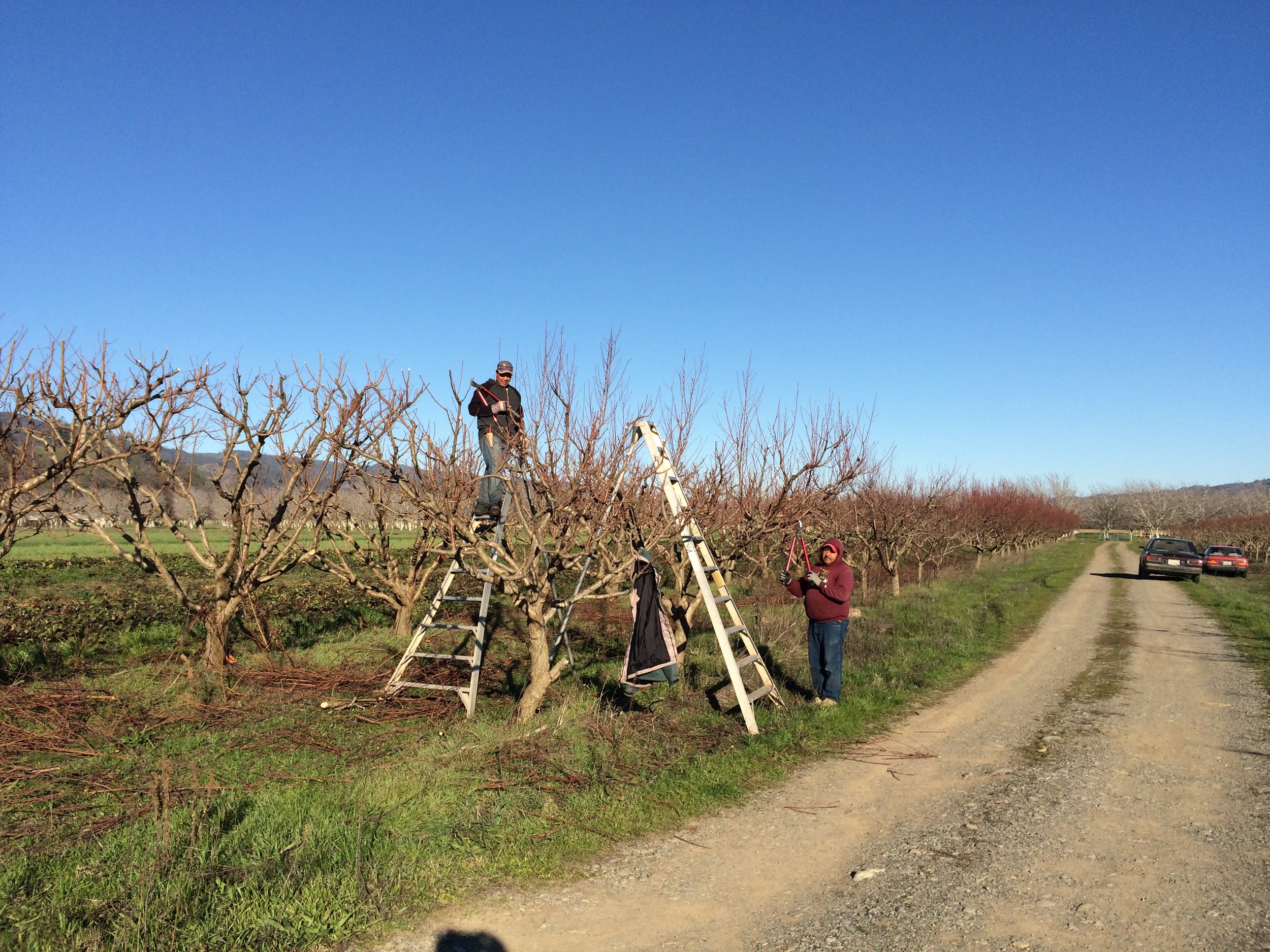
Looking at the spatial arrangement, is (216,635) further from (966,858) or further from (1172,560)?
(1172,560)

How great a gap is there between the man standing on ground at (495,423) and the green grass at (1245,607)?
1070cm

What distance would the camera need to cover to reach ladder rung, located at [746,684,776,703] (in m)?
7.74

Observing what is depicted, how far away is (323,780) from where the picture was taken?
237 inches

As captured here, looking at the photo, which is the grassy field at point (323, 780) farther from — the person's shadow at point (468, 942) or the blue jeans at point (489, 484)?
the blue jeans at point (489, 484)

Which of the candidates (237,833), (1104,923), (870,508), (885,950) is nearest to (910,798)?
(1104,923)

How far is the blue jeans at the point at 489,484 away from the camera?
26.4 feet

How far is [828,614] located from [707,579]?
150cm

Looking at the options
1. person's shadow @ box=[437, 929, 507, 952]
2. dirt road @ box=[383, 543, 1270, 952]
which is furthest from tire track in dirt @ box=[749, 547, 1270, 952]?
person's shadow @ box=[437, 929, 507, 952]

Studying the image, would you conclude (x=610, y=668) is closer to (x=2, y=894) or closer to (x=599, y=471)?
(x=599, y=471)

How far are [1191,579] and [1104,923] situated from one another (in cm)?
3451

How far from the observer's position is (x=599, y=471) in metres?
7.47

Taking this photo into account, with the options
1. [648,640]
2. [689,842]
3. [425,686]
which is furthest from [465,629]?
[689,842]

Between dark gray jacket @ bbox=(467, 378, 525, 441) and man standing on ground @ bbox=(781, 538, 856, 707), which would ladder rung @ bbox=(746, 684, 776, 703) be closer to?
man standing on ground @ bbox=(781, 538, 856, 707)

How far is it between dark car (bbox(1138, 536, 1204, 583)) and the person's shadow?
3518 cm
